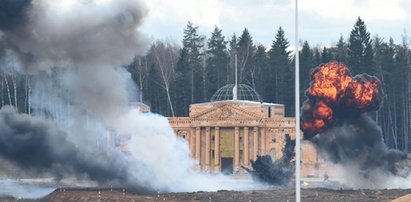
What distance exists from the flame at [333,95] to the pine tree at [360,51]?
51.6m

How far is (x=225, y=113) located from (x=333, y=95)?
137 feet

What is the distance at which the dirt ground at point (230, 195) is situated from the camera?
11131 centimetres

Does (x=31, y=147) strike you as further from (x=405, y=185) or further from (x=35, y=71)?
(x=405, y=185)

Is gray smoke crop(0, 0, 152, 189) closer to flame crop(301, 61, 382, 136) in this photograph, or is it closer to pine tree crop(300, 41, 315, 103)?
flame crop(301, 61, 382, 136)

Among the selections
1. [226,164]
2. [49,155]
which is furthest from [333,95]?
[226,164]

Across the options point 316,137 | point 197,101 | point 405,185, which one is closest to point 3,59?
point 316,137

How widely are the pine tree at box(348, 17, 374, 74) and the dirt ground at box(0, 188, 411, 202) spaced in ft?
197

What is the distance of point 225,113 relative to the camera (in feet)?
546

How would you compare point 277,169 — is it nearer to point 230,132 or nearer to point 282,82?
point 230,132

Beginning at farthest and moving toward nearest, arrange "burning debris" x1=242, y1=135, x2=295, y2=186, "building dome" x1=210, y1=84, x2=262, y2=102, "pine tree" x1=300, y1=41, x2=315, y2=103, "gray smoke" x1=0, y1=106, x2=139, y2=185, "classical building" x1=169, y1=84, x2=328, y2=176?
"pine tree" x1=300, y1=41, x2=315, y2=103
"building dome" x1=210, y1=84, x2=262, y2=102
"classical building" x1=169, y1=84, x2=328, y2=176
"burning debris" x1=242, y1=135, x2=295, y2=186
"gray smoke" x1=0, y1=106, x2=139, y2=185

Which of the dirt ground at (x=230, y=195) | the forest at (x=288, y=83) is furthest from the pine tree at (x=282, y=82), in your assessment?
the dirt ground at (x=230, y=195)

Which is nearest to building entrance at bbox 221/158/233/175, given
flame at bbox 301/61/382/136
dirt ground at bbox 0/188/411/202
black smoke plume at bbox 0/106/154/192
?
flame at bbox 301/61/382/136

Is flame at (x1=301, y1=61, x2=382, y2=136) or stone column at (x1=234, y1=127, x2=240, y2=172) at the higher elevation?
flame at (x1=301, y1=61, x2=382, y2=136)

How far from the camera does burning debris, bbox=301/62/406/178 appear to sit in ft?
415
